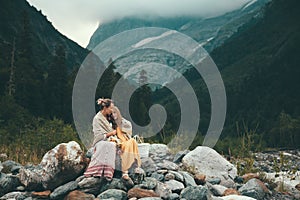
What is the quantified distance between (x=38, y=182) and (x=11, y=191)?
0.72 m

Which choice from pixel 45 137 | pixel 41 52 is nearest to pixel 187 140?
pixel 45 137

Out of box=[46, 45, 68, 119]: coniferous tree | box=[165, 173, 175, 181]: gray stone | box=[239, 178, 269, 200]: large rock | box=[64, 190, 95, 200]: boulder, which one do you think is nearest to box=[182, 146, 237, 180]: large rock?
box=[239, 178, 269, 200]: large rock

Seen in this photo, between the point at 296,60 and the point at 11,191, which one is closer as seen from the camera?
the point at 11,191

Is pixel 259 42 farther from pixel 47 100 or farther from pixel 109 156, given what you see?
pixel 109 156

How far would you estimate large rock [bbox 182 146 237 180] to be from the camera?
11.0 m

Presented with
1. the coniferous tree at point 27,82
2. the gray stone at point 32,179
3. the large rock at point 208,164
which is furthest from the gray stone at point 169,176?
the coniferous tree at point 27,82

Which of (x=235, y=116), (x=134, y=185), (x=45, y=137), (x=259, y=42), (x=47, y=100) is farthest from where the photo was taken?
(x=259, y=42)

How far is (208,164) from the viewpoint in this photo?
11.2 m

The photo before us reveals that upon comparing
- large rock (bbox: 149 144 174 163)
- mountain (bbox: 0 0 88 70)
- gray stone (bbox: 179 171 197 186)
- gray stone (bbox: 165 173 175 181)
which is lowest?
gray stone (bbox: 179 171 197 186)

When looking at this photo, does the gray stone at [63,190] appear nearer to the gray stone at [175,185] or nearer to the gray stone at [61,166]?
the gray stone at [61,166]

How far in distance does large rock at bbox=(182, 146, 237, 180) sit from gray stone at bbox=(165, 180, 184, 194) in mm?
1970

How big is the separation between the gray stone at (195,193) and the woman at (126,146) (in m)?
1.26

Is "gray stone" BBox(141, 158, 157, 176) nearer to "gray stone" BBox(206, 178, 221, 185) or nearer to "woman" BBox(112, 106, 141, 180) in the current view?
"woman" BBox(112, 106, 141, 180)

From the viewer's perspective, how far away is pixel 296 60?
7075 cm
